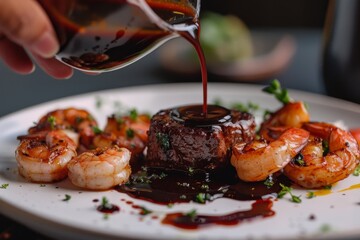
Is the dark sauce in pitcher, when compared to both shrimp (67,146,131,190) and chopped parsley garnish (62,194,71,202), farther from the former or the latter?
chopped parsley garnish (62,194,71,202)

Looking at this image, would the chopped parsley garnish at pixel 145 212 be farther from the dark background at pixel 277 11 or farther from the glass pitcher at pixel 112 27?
the dark background at pixel 277 11

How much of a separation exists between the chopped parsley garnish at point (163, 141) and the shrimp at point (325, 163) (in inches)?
33.3

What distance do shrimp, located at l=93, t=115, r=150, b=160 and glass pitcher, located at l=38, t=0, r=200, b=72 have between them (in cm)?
80

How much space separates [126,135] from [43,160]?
2.62ft

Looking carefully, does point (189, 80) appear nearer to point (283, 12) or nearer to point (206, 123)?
point (206, 123)

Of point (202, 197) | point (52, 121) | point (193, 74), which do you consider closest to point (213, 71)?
point (193, 74)

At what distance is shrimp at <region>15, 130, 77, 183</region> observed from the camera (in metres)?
3.96

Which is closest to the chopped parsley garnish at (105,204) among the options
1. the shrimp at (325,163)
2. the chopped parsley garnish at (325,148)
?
the shrimp at (325,163)

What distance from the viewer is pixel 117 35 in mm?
3479

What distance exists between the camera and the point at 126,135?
4.57 m

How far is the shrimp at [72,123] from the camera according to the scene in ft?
15.2

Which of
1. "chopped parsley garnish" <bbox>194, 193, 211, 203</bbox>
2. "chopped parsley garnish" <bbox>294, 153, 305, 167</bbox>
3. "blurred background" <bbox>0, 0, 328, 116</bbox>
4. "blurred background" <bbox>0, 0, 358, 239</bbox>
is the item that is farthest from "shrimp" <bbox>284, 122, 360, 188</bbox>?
"blurred background" <bbox>0, 0, 328, 116</bbox>

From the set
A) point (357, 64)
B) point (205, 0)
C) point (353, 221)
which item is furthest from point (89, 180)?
point (205, 0)

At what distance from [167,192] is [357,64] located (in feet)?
8.57
